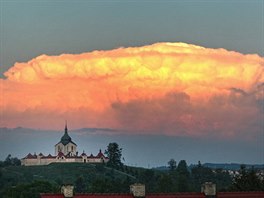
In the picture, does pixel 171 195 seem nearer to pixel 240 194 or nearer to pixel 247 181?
pixel 240 194

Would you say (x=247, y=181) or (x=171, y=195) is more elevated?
(x=247, y=181)

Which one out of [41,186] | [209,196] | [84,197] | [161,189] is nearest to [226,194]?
[209,196]

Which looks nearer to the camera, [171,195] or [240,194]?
[171,195]

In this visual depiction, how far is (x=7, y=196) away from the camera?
409ft

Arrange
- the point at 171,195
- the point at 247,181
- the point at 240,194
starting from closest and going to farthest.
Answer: the point at 171,195
the point at 240,194
the point at 247,181

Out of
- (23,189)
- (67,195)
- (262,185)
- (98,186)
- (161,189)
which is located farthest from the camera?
(161,189)

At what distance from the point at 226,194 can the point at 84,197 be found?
13645 mm

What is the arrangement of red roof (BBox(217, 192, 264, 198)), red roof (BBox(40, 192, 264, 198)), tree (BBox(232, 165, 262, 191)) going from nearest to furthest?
1. red roof (BBox(40, 192, 264, 198))
2. red roof (BBox(217, 192, 264, 198))
3. tree (BBox(232, 165, 262, 191))

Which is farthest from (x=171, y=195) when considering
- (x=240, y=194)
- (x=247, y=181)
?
(x=247, y=181)

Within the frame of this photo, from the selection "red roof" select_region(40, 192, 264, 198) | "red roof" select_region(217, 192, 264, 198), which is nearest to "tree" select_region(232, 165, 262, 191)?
"red roof" select_region(217, 192, 264, 198)

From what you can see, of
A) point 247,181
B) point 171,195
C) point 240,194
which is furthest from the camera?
point 247,181

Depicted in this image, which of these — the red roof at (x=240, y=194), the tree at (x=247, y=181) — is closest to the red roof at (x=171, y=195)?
the red roof at (x=240, y=194)

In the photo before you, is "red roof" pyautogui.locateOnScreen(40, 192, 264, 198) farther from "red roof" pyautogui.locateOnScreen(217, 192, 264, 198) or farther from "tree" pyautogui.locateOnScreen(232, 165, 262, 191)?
"tree" pyautogui.locateOnScreen(232, 165, 262, 191)

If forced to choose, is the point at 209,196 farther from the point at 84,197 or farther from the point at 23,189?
the point at 23,189
